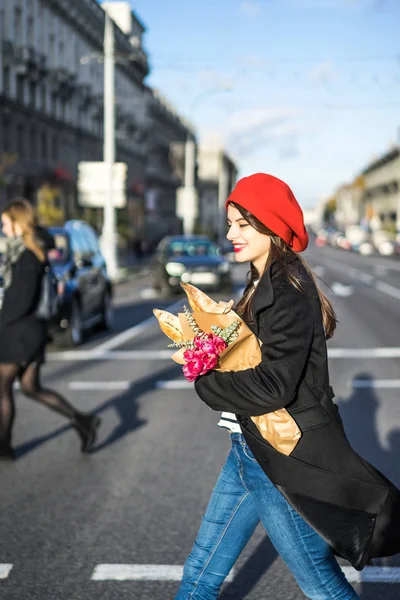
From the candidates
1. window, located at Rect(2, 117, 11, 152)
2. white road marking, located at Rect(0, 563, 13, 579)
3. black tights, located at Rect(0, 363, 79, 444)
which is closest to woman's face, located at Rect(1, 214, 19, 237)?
black tights, located at Rect(0, 363, 79, 444)

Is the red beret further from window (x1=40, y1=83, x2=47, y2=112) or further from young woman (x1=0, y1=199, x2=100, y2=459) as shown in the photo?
window (x1=40, y1=83, x2=47, y2=112)

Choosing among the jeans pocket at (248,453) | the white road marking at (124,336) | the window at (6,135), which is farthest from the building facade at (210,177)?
the jeans pocket at (248,453)

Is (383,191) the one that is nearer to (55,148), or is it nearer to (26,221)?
(55,148)

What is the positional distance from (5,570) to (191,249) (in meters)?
22.0

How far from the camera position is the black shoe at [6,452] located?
6762 mm

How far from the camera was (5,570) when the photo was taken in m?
4.60

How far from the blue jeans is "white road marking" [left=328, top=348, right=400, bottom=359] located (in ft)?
31.5

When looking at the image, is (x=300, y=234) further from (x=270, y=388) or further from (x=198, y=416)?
(x=198, y=416)

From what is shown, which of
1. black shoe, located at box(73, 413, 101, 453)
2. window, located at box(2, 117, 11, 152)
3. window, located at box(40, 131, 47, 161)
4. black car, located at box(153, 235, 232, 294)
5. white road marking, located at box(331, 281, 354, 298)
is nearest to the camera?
black shoe, located at box(73, 413, 101, 453)

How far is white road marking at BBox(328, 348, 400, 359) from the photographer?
503 inches

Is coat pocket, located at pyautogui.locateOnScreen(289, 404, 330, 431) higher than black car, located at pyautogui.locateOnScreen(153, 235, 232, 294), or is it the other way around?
coat pocket, located at pyautogui.locateOnScreen(289, 404, 330, 431)

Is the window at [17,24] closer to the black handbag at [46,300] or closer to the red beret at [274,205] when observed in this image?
the black handbag at [46,300]

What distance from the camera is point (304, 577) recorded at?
296cm

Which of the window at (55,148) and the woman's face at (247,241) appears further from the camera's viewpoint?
the window at (55,148)
